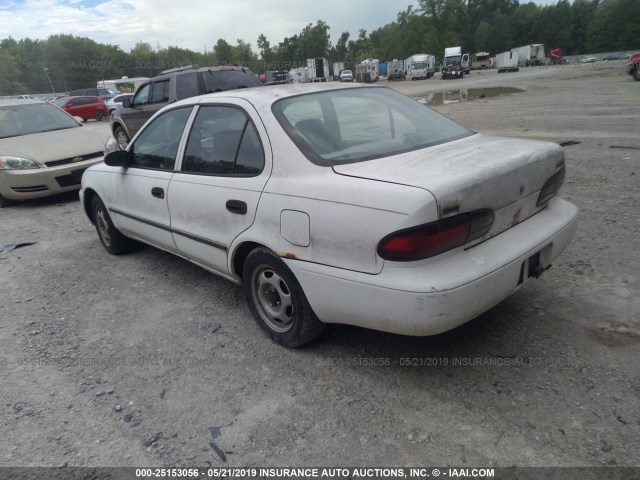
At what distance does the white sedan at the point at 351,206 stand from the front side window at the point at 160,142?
0.02 meters

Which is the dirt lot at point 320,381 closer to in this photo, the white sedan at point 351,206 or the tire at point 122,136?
the white sedan at point 351,206

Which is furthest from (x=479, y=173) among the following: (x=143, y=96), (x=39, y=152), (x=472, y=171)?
(x=143, y=96)

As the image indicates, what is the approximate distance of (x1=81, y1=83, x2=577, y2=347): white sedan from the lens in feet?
7.13

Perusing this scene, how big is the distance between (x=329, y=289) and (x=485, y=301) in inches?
31.7

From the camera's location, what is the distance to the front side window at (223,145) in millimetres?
2934

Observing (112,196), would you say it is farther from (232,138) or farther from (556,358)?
(556,358)

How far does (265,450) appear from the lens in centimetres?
220

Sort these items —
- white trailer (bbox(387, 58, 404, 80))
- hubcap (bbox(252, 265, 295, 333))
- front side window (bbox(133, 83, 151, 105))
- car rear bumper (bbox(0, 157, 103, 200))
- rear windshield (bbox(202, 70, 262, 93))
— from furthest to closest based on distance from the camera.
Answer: white trailer (bbox(387, 58, 404, 80)), front side window (bbox(133, 83, 151, 105)), rear windshield (bbox(202, 70, 262, 93)), car rear bumper (bbox(0, 157, 103, 200)), hubcap (bbox(252, 265, 295, 333))

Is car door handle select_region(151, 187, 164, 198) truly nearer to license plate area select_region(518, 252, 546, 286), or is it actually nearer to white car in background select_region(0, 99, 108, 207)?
license plate area select_region(518, 252, 546, 286)

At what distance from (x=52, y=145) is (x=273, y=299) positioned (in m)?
6.60

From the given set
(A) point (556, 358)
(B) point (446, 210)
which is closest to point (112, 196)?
(B) point (446, 210)

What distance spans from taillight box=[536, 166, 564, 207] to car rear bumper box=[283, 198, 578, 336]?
228mm

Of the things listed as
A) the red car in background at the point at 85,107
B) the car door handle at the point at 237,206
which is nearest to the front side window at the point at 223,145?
the car door handle at the point at 237,206

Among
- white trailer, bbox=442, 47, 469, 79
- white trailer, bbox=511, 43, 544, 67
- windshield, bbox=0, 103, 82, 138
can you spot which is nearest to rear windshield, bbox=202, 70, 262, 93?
windshield, bbox=0, 103, 82, 138
